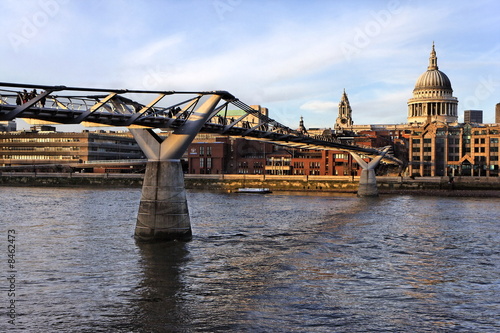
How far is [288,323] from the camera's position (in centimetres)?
2009

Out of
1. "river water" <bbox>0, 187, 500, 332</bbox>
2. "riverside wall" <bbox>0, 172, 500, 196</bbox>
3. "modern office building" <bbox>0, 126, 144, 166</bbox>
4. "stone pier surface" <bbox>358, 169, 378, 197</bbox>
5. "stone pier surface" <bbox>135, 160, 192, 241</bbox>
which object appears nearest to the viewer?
"river water" <bbox>0, 187, 500, 332</bbox>

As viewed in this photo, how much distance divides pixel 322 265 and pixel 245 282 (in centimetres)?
615

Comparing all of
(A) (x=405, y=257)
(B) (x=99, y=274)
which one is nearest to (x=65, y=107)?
(B) (x=99, y=274)

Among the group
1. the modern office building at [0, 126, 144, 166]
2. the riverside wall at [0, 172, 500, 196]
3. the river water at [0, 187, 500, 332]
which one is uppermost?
the modern office building at [0, 126, 144, 166]

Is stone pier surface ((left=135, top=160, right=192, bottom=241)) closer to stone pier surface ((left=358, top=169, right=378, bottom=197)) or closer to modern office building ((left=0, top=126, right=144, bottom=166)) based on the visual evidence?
stone pier surface ((left=358, top=169, right=378, bottom=197))

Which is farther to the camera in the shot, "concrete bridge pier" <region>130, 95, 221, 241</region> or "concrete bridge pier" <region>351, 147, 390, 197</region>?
"concrete bridge pier" <region>351, 147, 390, 197</region>

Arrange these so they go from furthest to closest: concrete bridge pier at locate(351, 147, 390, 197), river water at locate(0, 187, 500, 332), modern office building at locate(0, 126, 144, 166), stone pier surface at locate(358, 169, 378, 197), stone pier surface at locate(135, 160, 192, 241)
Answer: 1. modern office building at locate(0, 126, 144, 166)
2. concrete bridge pier at locate(351, 147, 390, 197)
3. stone pier surface at locate(358, 169, 378, 197)
4. stone pier surface at locate(135, 160, 192, 241)
5. river water at locate(0, 187, 500, 332)

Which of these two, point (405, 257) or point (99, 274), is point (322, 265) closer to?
point (405, 257)

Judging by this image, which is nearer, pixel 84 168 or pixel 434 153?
pixel 434 153

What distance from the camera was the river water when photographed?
20.4m

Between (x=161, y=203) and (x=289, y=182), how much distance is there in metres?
94.9

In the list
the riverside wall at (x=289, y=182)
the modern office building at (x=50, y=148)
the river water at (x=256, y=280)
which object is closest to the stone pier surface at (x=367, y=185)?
the riverside wall at (x=289, y=182)

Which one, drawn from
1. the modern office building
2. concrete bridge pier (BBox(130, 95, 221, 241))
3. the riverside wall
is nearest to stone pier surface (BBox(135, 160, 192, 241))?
concrete bridge pier (BBox(130, 95, 221, 241))

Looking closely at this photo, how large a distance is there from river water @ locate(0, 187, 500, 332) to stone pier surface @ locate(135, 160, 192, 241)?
0.96 m
